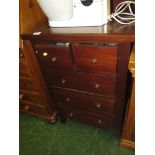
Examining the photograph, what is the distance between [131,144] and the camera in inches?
47.7

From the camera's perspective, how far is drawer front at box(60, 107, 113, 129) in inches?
47.3

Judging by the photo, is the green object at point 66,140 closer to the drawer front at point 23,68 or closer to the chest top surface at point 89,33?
the drawer front at point 23,68

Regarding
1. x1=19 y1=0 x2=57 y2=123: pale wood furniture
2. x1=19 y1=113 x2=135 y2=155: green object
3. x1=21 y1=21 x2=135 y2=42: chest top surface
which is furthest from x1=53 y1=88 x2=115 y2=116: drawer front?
x1=21 y1=21 x2=135 y2=42: chest top surface

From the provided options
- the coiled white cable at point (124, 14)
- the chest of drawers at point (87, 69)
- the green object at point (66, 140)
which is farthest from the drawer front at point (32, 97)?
the coiled white cable at point (124, 14)

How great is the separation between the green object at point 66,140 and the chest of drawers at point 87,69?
135mm

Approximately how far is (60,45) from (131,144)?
0.81 metres

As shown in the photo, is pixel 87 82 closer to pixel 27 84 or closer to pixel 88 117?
pixel 88 117

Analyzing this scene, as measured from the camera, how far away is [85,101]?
116 cm

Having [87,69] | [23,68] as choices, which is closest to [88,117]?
[87,69]

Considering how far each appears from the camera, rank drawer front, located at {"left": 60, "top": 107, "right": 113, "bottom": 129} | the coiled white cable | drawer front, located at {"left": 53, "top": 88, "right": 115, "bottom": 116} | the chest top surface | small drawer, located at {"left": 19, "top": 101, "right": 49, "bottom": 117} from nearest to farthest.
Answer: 1. the chest top surface
2. the coiled white cable
3. drawer front, located at {"left": 53, "top": 88, "right": 115, "bottom": 116}
4. drawer front, located at {"left": 60, "top": 107, "right": 113, "bottom": 129}
5. small drawer, located at {"left": 19, "top": 101, "right": 49, "bottom": 117}

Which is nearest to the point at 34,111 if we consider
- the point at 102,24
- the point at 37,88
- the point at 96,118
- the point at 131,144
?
the point at 37,88

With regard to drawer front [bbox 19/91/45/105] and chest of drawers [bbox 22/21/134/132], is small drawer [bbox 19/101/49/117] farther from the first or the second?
chest of drawers [bbox 22/21/134/132]

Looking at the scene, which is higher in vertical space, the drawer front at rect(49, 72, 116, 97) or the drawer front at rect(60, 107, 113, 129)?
the drawer front at rect(49, 72, 116, 97)
